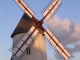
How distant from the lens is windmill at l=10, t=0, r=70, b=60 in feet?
47.6

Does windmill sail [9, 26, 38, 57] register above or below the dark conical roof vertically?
below

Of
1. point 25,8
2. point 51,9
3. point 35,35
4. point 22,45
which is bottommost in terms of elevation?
point 22,45

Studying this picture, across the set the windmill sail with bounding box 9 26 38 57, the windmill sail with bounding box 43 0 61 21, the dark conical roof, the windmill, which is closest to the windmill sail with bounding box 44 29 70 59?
the windmill

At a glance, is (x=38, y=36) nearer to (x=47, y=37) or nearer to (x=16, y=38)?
(x=47, y=37)

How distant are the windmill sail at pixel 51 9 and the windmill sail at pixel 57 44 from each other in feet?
4.49

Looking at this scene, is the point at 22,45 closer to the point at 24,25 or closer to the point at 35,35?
the point at 35,35

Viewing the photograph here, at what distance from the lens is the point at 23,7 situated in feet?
50.6

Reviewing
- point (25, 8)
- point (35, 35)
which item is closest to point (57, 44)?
point (35, 35)

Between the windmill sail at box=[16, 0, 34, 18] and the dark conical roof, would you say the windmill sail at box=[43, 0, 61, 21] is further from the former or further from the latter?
the dark conical roof

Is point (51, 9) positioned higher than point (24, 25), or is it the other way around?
point (51, 9)

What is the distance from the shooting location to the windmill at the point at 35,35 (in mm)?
14516

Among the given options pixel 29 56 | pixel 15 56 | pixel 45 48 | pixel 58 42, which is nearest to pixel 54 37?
pixel 58 42

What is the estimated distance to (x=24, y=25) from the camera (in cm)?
1596

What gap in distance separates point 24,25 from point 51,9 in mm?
2760
